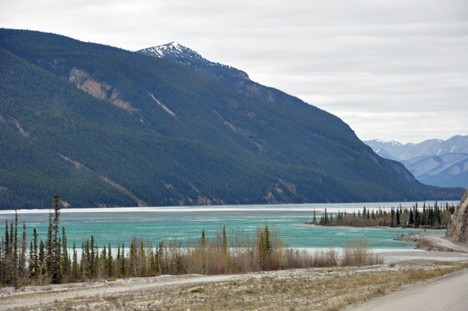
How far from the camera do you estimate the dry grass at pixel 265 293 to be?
101 feet

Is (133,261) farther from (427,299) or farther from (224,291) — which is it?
(427,299)

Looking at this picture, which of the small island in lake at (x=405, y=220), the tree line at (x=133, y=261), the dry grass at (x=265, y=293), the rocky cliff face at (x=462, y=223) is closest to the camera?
the dry grass at (x=265, y=293)

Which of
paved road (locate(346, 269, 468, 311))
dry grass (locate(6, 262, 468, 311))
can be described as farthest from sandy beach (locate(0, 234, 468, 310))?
paved road (locate(346, 269, 468, 311))

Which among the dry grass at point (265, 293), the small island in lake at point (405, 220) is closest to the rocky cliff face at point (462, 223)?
the dry grass at point (265, 293)

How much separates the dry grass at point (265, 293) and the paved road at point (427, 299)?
3.58 feet

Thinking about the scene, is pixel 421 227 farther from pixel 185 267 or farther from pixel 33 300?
pixel 33 300

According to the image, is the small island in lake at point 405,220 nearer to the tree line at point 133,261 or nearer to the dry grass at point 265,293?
the tree line at point 133,261

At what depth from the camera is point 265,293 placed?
35.6 m

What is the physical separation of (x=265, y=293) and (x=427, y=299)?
10.3 meters

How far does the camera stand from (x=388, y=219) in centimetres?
14250

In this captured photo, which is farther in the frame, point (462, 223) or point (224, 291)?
point (462, 223)

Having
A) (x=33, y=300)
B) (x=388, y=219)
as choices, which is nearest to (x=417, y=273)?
(x=33, y=300)

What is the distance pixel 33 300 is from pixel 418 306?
21573 mm

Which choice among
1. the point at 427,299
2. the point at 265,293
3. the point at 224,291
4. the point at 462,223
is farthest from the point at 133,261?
the point at 462,223
